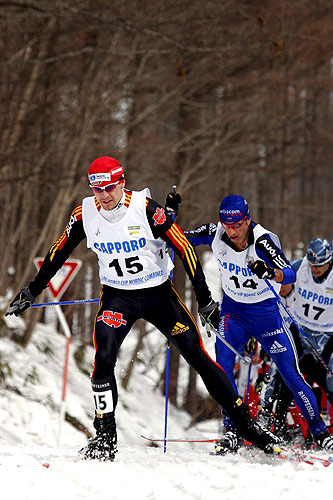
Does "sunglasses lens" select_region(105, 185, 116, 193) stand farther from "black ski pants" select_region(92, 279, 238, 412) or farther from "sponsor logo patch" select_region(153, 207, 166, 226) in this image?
"black ski pants" select_region(92, 279, 238, 412)

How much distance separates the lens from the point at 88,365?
13.8 metres

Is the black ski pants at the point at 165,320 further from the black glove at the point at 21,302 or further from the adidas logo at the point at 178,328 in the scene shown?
the black glove at the point at 21,302

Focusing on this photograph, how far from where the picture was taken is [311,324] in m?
7.53

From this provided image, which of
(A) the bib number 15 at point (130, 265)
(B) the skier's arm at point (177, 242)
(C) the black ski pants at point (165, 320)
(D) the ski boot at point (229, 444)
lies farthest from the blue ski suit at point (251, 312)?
(A) the bib number 15 at point (130, 265)

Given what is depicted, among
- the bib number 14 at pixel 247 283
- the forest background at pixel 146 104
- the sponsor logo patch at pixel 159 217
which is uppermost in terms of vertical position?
the forest background at pixel 146 104

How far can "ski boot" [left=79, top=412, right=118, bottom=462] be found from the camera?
4719mm

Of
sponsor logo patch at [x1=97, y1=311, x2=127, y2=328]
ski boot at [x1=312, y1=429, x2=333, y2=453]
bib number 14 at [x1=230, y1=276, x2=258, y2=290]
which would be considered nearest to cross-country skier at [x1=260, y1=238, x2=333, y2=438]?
ski boot at [x1=312, y1=429, x2=333, y2=453]

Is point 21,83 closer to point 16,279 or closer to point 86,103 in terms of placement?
point 86,103

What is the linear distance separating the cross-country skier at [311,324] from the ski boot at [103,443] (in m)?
2.92

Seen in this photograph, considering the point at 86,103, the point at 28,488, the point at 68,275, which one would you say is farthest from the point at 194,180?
the point at 28,488

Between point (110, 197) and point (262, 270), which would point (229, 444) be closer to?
point (262, 270)

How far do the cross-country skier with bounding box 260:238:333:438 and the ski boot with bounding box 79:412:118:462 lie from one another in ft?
9.58

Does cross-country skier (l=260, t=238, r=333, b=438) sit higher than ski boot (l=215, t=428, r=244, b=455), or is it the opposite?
cross-country skier (l=260, t=238, r=333, b=438)

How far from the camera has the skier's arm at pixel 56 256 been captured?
5.11 metres
